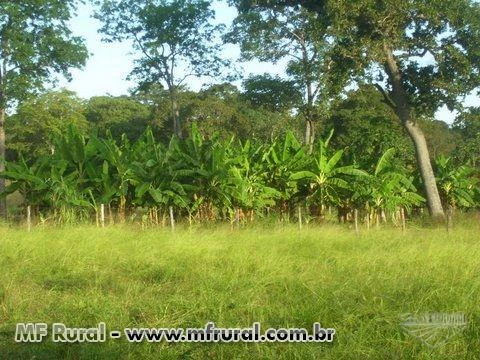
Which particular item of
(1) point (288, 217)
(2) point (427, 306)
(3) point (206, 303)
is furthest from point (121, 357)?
(1) point (288, 217)

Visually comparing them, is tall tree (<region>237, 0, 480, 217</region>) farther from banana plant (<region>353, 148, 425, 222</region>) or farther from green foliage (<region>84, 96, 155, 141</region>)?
green foliage (<region>84, 96, 155, 141</region>)

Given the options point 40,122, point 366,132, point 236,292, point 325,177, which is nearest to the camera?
point 236,292

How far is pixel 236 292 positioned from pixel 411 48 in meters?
13.2

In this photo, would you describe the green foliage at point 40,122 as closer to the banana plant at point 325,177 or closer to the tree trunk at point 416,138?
the banana plant at point 325,177

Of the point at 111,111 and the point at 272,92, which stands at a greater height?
the point at 111,111

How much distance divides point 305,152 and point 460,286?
10.7m

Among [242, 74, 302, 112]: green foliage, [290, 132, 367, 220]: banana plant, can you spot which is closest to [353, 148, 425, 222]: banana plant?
[290, 132, 367, 220]: banana plant

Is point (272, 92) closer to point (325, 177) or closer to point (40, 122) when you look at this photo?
point (325, 177)

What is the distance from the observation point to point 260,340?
468cm

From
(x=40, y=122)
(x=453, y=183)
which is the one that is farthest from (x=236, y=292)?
(x=40, y=122)

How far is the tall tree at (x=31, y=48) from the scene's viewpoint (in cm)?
2047

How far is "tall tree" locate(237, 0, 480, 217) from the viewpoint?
15188 mm

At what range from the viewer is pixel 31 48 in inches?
811

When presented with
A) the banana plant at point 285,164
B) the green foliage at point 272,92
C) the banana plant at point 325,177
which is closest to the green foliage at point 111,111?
the green foliage at point 272,92
